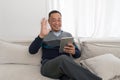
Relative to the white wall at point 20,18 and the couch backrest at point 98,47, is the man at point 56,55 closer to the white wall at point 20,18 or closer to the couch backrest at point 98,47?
the couch backrest at point 98,47

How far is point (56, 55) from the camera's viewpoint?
230cm

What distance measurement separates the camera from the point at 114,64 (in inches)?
79.7

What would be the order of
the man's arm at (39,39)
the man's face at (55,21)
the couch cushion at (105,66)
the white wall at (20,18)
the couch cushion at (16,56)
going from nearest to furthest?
the couch cushion at (105,66), the man's arm at (39,39), the man's face at (55,21), the couch cushion at (16,56), the white wall at (20,18)

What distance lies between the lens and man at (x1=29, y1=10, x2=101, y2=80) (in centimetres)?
188

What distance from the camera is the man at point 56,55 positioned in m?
1.88

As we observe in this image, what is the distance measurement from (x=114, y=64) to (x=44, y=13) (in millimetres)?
1213

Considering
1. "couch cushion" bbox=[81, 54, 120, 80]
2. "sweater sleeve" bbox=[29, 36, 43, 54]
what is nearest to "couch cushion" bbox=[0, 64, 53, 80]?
"sweater sleeve" bbox=[29, 36, 43, 54]

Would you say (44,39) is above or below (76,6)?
below

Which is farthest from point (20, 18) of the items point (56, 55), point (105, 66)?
point (105, 66)

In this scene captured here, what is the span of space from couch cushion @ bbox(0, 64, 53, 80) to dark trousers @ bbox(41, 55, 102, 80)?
0.35 feet

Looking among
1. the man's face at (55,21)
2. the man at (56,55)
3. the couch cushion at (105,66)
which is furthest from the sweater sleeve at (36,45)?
the couch cushion at (105,66)

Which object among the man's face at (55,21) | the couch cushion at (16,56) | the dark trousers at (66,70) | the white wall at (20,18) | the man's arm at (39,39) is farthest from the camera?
the white wall at (20,18)

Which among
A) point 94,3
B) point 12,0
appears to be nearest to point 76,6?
point 94,3

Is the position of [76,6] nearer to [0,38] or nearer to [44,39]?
[44,39]
